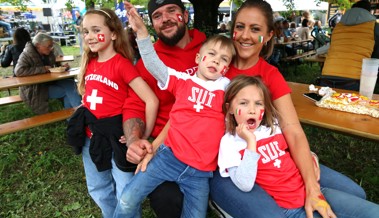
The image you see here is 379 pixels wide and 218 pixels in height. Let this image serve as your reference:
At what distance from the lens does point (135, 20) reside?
1713 millimetres

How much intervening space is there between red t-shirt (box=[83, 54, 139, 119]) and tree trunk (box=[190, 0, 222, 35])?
129 inches

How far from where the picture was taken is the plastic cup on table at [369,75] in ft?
7.27

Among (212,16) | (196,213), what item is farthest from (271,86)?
(212,16)

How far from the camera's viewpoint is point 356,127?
72.2 inches

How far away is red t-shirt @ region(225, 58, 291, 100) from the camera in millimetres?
1846

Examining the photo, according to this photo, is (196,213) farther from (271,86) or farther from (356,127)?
(356,127)

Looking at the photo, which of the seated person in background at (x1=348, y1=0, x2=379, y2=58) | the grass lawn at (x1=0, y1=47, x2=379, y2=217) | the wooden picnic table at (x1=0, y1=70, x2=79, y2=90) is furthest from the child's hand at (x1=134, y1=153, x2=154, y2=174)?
the seated person in background at (x1=348, y1=0, x2=379, y2=58)

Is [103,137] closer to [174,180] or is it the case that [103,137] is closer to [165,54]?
[174,180]

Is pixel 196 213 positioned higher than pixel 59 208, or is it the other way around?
pixel 196 213

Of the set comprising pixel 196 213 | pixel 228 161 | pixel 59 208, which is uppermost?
pixel 228 161

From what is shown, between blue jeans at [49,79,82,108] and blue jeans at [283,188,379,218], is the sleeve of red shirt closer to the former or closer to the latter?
blue jeans at [283,188,379,218]

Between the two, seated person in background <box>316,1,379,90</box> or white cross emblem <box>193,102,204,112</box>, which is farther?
seated person in background <box>316,1,379,90</box>

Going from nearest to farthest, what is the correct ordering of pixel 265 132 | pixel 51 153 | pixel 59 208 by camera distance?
pixel 265 132
pixel 59 208
pixel 51 153

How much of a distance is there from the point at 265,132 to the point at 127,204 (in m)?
0.90
